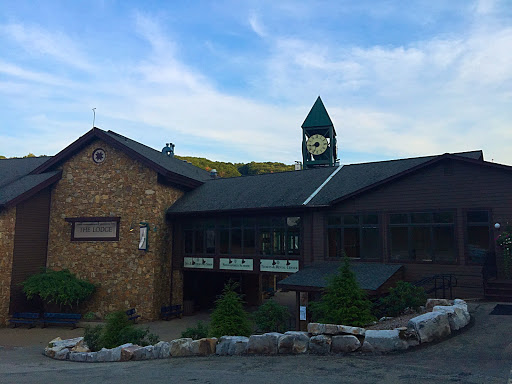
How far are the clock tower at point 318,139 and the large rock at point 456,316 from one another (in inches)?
798

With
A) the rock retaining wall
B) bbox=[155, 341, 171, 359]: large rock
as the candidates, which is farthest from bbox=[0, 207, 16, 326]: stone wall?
bbox=[155, 341, 171, 359]: large rock

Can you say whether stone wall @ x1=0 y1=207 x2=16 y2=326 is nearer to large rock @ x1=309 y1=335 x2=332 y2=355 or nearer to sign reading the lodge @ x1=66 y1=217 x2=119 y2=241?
sign reading the lodge @ x1=66 y1=217 x2=119 y2=241

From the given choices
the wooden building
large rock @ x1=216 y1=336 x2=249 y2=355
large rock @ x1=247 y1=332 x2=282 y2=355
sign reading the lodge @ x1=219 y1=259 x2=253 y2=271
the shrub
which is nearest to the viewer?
large rock @ x1=247 y1=332 x2=282 y2=355

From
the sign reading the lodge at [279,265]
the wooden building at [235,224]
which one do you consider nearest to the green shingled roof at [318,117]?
the wooden building at [235,224]

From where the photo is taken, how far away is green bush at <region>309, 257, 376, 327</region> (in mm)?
9969

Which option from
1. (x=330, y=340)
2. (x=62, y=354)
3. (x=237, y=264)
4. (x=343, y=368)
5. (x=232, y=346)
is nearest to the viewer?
(x=343, y=368)

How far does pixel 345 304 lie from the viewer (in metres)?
10.1

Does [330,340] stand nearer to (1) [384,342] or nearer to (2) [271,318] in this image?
(1) [384,342]

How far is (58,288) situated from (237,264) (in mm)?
8490

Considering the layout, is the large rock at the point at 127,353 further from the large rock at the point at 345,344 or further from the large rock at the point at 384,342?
the large rock at the point at 384,342

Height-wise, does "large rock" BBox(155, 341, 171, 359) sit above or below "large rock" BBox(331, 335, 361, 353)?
below

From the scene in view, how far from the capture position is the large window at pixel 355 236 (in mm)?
15977

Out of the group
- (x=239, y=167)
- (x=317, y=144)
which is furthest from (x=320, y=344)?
(x=239, y=167)

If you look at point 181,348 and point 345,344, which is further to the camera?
point 181,348
